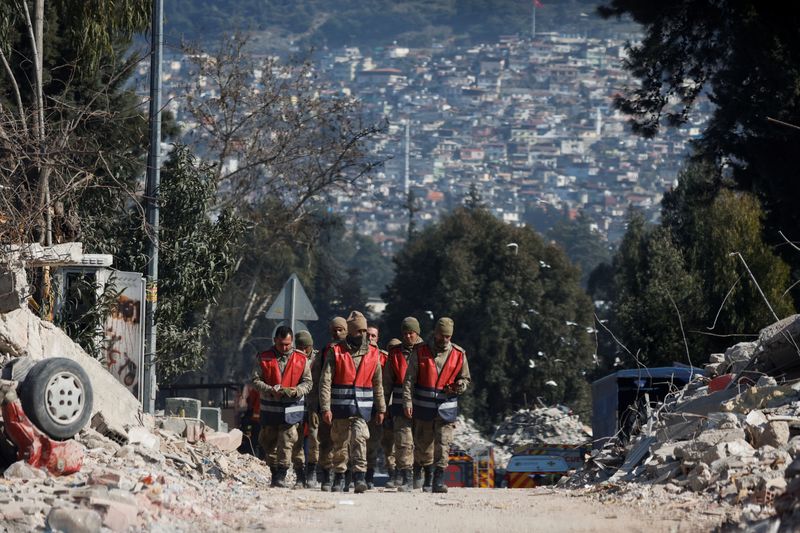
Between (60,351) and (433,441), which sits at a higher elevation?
(60,351)

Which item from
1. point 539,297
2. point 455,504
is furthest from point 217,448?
point 539,297

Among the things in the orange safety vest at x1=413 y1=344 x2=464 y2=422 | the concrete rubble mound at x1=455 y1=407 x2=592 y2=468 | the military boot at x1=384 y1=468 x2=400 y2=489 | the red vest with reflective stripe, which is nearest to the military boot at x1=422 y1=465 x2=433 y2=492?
the military boot at x1=384 y1=468 x2=400 y2=489

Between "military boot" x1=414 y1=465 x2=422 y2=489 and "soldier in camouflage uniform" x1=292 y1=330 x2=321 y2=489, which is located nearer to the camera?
"military boot" x1=414 y1=465 x2=422 y2=489

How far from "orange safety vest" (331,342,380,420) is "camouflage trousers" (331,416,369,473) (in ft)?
0.31

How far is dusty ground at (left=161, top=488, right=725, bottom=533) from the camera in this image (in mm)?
10266

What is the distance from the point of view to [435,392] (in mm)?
14609

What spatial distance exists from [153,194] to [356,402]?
4.53 metres

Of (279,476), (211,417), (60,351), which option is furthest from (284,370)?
(211,417)

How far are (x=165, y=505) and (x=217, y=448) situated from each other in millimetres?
7563

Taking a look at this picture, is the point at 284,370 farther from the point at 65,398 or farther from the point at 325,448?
the point at 65,398

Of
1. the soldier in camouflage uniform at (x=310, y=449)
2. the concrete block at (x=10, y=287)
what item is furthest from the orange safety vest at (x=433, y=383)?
the concrete block at (x=10, y=287)

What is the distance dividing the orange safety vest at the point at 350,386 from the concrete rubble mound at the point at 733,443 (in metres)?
2.43

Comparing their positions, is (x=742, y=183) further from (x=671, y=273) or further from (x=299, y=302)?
(x=671, y=273)

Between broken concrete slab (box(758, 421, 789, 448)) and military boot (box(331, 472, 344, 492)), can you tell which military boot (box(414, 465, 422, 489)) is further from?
broken concrete slab (box(758, 421, 789, 448))
